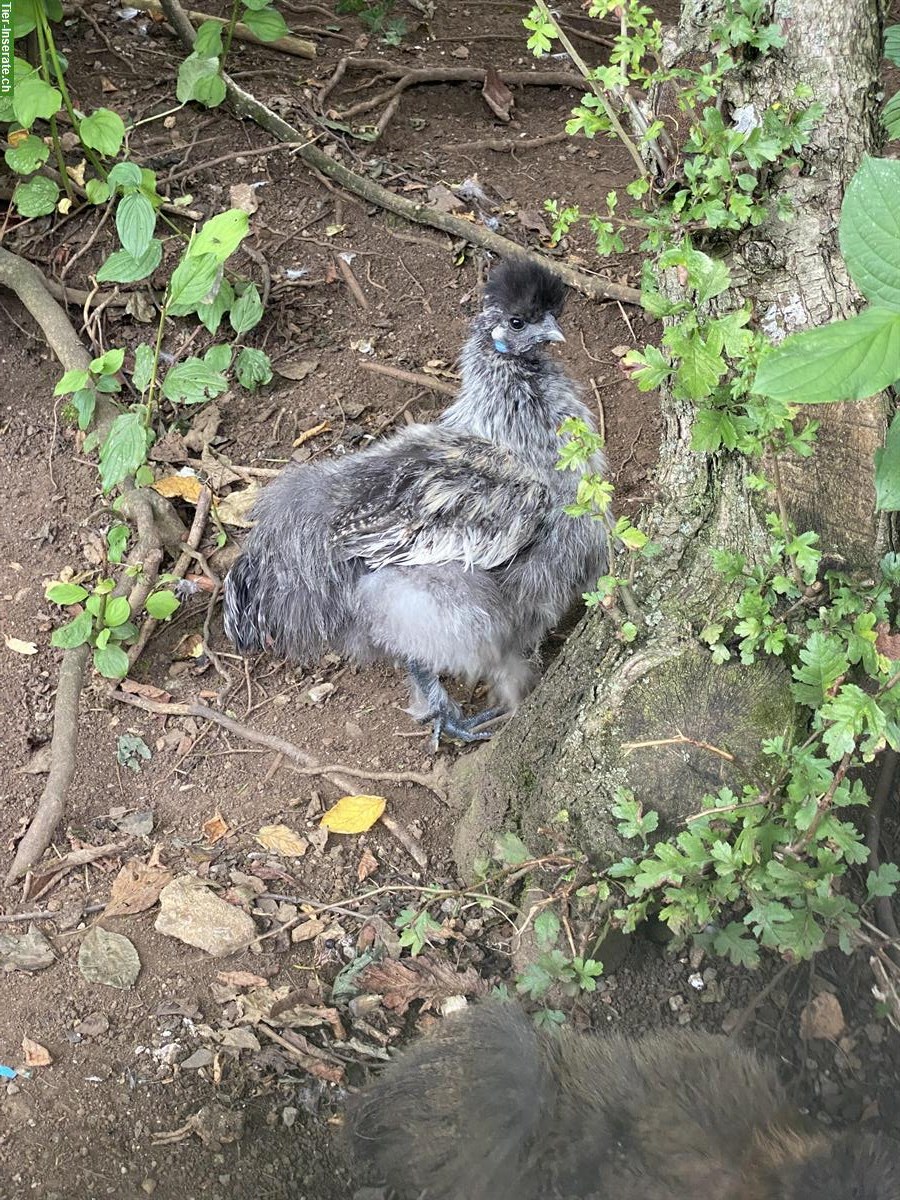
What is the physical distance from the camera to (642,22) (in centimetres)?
269

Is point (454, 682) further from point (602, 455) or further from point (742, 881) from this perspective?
point (742, 881)

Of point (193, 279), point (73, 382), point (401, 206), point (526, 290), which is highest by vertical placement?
point (526, 290)

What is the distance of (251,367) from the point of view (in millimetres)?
4758

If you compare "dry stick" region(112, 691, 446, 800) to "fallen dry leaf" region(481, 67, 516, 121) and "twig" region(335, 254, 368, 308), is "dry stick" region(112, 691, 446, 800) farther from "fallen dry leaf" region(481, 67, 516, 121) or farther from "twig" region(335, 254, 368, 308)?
"fallen dry leaf" region(481, 67, 516, 121)

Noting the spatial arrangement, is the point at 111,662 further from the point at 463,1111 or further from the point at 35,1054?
the point at 463,1111

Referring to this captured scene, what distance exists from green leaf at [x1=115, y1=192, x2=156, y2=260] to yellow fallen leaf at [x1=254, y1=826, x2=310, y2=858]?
2.04 meters

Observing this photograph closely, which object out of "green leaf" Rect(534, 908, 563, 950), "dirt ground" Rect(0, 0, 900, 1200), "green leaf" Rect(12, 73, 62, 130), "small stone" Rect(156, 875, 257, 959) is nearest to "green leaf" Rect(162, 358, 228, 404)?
"dirt ground" Rect(0, 0, 900, 1200)

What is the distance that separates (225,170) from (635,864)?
4123 millimetres

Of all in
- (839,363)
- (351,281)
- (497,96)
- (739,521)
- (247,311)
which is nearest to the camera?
(839,363)

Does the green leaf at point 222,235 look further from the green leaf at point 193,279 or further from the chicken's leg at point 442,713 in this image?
the chicken's leg at point 442,713

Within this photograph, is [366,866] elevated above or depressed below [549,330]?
below

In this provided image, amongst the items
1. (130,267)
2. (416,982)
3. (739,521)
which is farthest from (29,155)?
(416,982)

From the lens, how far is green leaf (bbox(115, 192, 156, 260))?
3955 millimetres

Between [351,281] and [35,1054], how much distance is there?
3.51 metres
